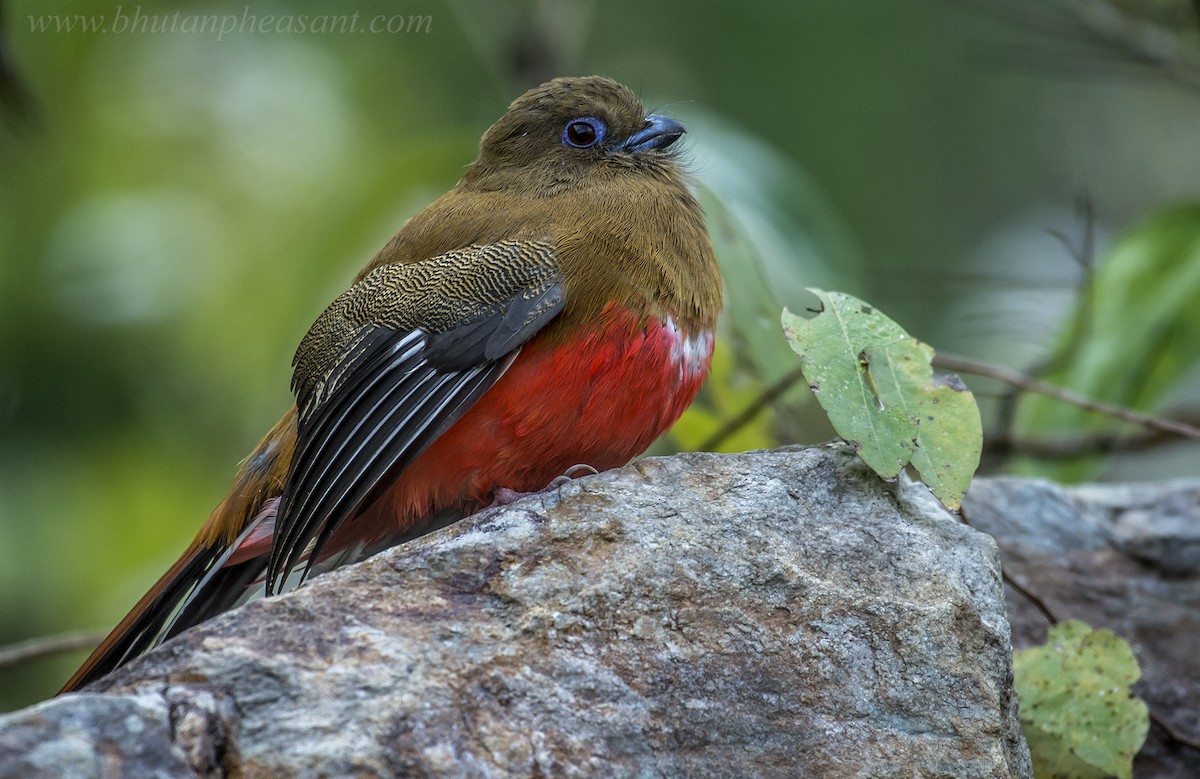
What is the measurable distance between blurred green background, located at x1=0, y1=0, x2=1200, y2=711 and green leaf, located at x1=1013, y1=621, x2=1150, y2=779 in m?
1.04

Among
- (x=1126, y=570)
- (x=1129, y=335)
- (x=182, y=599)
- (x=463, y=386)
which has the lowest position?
(x=1126, y=570)

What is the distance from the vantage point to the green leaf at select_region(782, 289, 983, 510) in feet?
8.71

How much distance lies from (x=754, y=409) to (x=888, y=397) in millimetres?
1142

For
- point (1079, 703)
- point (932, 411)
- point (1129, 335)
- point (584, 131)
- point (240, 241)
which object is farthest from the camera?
point (240, 241)

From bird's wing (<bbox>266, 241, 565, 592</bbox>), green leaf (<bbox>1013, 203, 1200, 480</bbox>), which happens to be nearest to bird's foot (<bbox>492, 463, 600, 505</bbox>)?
bird's wing (<bbox>266, 241, 565, 592</bbox>)

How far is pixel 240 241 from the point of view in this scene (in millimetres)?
6137

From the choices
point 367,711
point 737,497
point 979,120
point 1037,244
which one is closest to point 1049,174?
point 979,120

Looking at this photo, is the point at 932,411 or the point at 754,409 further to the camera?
the point at 754,409

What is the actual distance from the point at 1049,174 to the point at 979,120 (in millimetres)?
1032

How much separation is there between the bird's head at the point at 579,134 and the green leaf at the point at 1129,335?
1.61m

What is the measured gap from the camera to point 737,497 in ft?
8.75

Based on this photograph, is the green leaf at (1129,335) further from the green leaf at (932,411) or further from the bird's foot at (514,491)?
the bird's foot at (514,491)
